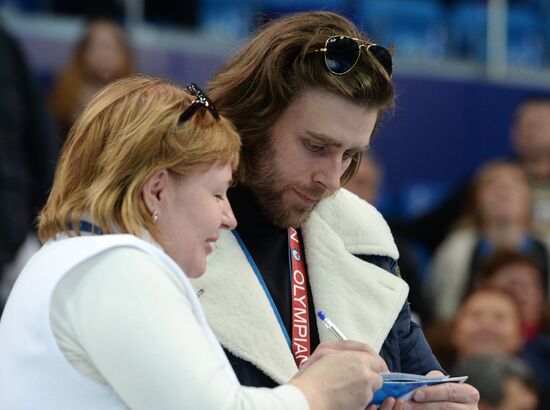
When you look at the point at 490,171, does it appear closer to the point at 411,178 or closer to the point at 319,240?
the point at 411,178

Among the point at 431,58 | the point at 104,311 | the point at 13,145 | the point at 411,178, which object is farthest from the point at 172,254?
the point at 431,58

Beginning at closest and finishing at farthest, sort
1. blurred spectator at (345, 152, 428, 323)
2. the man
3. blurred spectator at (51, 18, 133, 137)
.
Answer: the man < blurred spectator at (345, 152, 428, 323) < blurred spectator at (51, 18, 133, 137)

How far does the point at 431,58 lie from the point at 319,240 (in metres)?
6.18

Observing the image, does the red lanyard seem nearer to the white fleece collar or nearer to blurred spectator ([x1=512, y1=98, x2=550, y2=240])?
the white fleece collar

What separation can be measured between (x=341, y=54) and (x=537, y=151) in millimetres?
4571

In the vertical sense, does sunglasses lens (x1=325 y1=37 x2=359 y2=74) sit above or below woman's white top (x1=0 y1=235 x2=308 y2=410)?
above

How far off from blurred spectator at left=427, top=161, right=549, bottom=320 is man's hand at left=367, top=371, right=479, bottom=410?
3.74m

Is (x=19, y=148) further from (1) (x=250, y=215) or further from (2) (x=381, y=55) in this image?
(2) (x=381, y=55)

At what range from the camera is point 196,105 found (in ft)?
7.25

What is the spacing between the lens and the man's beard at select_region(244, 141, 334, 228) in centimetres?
277

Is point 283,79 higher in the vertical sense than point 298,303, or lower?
higher

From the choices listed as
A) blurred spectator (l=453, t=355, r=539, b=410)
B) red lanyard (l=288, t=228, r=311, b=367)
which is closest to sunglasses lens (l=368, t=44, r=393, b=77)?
red lanyard (l=288, t=228, r=311, b=367)

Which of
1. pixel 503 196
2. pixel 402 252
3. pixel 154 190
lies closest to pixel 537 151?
pixel 503 196

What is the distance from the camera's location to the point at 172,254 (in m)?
2.17
